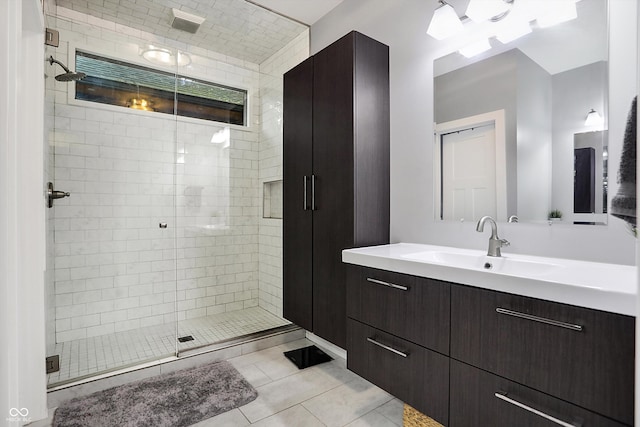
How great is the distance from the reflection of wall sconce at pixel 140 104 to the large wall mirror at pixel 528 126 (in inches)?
96.3

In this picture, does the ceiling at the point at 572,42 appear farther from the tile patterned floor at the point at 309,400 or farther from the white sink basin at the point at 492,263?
the tile patterned floor at the point at 309,400

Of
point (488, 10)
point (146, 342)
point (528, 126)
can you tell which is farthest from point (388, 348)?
point (146, 342)

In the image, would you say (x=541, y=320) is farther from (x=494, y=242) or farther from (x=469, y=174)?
(x=469, y=174)

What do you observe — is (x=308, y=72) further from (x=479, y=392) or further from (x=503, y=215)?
(x=479, y=392)

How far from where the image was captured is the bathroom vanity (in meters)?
0.90

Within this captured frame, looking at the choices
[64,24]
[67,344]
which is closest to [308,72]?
[64,24]

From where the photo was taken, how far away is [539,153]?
150cm

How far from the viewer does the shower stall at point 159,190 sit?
258 cm

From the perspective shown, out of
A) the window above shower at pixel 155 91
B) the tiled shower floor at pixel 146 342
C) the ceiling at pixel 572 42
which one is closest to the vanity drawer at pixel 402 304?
the ceiling at pixel 572 42

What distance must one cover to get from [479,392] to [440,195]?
106 centimetres

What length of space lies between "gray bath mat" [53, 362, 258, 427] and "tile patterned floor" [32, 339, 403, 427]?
8 cm

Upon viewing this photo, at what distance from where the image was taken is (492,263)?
1.48 m

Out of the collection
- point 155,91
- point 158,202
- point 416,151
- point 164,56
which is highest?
point 164,56

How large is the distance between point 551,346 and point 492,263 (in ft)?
1.74
